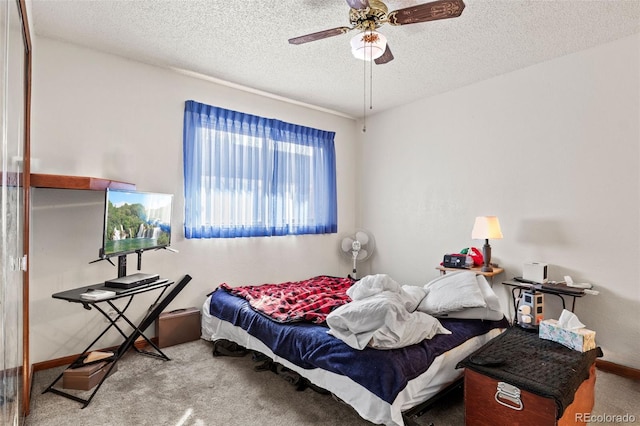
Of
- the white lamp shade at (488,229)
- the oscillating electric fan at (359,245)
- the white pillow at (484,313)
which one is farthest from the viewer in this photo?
the oscillating electric fan at (359,245)

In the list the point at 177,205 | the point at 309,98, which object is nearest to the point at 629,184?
the point at 309,98

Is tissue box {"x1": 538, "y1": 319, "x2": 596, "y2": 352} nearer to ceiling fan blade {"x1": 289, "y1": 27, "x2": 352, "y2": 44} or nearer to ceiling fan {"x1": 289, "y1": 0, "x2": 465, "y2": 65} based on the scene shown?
ceiling fan {"x1": 289, "y1": 0, "x2": 465, "y2": 65}

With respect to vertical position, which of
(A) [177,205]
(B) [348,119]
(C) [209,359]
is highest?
(B) [348,119]

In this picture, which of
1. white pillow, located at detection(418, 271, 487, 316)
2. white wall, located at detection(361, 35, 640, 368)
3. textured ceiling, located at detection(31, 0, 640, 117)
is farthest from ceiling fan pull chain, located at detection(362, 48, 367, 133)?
white pillow, located at detection(418, 271, 487, 316)

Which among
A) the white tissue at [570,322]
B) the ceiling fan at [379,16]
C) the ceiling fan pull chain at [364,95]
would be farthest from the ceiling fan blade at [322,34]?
the white tissue at [570,322]

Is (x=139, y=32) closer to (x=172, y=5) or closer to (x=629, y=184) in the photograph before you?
(x=172, y=5)

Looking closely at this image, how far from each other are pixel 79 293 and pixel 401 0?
2999 millimetres

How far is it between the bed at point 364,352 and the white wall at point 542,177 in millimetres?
1127

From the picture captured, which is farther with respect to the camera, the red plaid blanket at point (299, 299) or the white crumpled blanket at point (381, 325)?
the red plaid blanket at point (299, 299)

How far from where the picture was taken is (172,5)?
94.7 inches

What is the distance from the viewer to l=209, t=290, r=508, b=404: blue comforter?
1768mm

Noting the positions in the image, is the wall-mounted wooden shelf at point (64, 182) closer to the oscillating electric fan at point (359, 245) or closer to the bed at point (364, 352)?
the bed at point (364, 352)

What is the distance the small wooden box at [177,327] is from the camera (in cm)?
315

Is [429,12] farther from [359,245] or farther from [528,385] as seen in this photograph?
[359,245]
